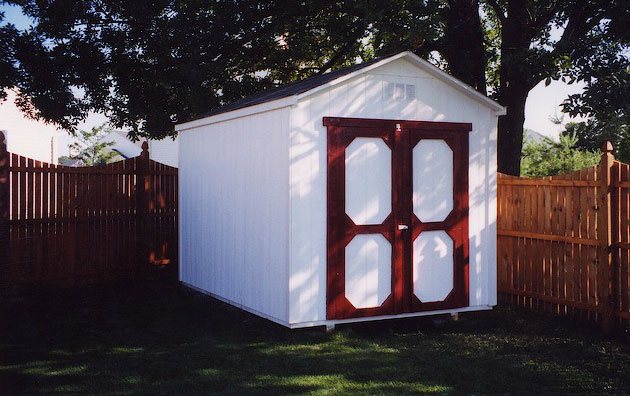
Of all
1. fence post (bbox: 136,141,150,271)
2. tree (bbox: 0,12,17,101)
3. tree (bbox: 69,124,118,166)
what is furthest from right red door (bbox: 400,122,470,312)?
tree (bbox: 69,124,118,166)

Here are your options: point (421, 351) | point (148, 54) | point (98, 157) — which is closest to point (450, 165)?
point (421, 351)

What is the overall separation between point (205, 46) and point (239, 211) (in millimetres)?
6114

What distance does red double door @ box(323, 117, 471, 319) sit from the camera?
Answer: 7.46m

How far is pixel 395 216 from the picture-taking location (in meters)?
7.70

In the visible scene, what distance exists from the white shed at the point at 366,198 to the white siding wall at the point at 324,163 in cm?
1

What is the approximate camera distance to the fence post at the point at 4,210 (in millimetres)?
9172

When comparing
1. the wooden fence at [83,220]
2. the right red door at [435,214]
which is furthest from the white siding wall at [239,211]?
the right red door at [435,214]

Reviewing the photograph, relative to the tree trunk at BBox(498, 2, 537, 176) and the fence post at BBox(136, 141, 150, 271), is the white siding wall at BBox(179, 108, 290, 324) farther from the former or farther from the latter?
the tree trunk at BBox(498, 2, 537, 176)

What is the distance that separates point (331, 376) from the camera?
19.3 ft

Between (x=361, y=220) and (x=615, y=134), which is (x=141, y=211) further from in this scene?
(x=615, y=134)

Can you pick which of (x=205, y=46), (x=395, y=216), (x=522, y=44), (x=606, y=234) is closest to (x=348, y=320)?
(x=395, y=216)

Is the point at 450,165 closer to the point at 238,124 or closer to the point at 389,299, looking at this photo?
the point at 389,299

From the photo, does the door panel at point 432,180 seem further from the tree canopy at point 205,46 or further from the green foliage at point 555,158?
the green foliage at point 555,158

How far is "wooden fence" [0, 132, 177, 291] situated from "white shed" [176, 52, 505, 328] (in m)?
2.94
